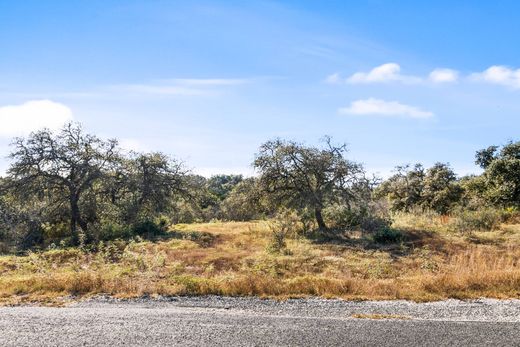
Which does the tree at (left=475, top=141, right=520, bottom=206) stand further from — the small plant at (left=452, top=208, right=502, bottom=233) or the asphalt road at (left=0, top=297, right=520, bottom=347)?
the asphalt road at (left=0, top=297, right=520, bottom=347)

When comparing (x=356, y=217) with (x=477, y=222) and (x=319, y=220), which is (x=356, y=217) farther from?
(x=477, y=222)

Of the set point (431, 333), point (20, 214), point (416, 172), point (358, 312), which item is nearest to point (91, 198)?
point (20, 214)

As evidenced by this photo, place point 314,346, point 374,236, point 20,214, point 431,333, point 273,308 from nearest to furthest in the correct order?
point 314,346 < point 431,333 < point 273,308 < point 374,236 < point 20,214

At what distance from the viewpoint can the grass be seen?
11203 mm

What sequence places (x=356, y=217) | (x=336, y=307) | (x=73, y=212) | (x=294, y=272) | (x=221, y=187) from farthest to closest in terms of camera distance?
1. (x=221, y=187)
2. (x=73, y=212)
3. (x=356, y=217)
4. (x=294, y=272)
5. (x=336, y=307)

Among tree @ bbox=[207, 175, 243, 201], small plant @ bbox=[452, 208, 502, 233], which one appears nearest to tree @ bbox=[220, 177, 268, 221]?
tree @ bbox=[207, 175, 243, 201]

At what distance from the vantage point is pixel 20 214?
27812 mm

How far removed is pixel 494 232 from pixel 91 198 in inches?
964

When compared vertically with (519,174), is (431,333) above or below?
below

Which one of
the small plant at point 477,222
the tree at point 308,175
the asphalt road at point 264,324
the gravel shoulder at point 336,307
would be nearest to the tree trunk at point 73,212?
the tree at point 308,175

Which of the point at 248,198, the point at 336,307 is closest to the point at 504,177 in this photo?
the point at 248,198

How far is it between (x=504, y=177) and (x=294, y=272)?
88.0 feet

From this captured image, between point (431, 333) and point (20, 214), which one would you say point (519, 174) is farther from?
point (20, 214)

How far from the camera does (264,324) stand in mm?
8312
